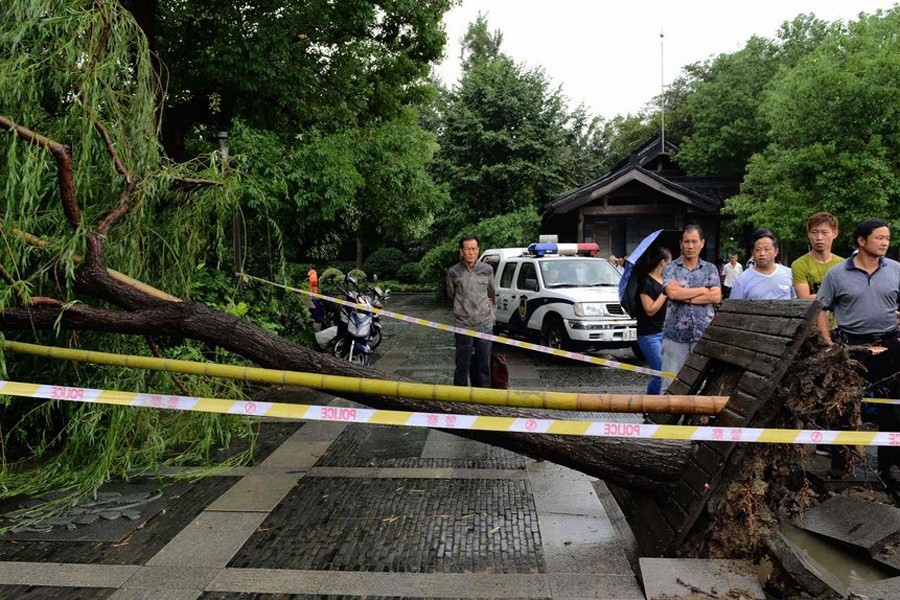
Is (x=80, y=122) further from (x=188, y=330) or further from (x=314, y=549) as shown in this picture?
(x=314, y=549)

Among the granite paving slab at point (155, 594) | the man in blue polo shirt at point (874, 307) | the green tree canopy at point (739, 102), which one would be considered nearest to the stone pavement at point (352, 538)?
the granite paving slab at point (155, 594)

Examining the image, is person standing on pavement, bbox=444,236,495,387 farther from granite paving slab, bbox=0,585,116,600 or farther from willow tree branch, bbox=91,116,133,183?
granite paving slab, bbox=0,585,116,600

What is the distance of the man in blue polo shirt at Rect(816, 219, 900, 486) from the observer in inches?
180

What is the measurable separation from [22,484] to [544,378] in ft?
21.6

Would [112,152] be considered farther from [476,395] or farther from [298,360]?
[476,395]

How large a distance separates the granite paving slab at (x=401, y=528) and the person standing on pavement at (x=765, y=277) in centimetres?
240

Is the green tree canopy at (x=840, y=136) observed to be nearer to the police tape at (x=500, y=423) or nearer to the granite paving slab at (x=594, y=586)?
the police tape at (x=500, y=423)

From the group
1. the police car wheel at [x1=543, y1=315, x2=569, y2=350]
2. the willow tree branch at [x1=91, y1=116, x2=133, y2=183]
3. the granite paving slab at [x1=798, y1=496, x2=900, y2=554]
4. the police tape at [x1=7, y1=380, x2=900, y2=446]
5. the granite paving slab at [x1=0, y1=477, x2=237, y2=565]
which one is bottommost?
the granite paving slab at [x1=0, y1=477, x2=237, y2=565]

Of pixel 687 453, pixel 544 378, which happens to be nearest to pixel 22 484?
pixel 687 453

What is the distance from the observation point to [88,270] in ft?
14.8

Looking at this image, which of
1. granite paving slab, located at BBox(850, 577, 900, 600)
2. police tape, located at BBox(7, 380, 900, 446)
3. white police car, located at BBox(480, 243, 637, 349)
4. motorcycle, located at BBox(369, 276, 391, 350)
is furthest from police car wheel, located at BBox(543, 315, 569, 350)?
granite paving slab, located at BBox(850, 577, 900, 600)

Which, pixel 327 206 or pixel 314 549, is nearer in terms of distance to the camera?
pixel 314 549

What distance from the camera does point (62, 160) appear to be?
446cm

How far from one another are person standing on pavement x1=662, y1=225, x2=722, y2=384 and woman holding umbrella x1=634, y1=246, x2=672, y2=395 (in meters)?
0.35
